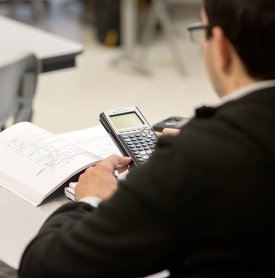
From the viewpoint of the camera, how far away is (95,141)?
1.72 m

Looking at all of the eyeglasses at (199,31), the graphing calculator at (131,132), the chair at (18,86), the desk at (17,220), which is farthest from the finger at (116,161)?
the chair at (18,86)

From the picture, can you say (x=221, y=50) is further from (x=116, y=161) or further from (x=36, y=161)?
(x=36, y=161)

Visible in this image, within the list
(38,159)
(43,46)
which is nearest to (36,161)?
(38,159)

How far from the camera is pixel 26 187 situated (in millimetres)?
1459

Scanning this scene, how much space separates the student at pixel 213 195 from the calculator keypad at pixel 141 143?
1.61 feet

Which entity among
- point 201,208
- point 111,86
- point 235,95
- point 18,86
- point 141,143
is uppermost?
point 235,95

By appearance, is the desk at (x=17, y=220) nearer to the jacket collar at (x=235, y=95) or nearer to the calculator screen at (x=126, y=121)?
the calculator screen at (x=126, y=121)

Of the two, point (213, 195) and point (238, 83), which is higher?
point (238, 83)

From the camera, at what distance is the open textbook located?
146cm

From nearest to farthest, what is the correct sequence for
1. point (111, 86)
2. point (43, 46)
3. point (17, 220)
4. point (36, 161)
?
point (17, 220)
point (36, 161)
point (43, 46)
point (111, 86)

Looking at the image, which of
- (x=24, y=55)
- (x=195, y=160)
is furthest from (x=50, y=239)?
(x=24, y=55)

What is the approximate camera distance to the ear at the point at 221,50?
1000mm

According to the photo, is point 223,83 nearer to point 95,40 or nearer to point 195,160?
point 195,160

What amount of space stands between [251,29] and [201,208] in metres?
0.25
